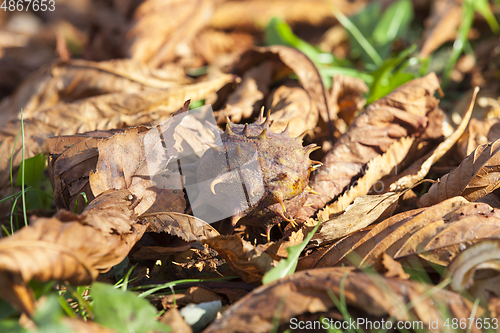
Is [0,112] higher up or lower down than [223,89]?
lower down

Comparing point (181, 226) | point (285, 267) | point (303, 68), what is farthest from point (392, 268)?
point (303, 68)

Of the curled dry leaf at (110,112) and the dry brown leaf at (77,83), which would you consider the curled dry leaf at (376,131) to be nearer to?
the curled dry leaf at (110,112)

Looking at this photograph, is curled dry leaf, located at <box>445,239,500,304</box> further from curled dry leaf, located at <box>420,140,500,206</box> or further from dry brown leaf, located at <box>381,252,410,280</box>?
curled dry leaf, located at <box>420,140,500,206</box>

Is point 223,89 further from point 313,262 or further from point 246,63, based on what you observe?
point 313,262

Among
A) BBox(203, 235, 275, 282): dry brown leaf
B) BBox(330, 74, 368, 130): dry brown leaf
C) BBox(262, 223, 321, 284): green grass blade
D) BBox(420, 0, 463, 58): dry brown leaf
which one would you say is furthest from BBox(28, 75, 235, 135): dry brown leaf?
BBox(420, 0, 463, 58): dry brown leaf

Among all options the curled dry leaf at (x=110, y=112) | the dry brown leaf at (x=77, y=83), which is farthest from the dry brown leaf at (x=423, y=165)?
the dry brown leaf at (x=77, y=83)

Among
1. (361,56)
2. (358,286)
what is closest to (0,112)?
(358,286)
